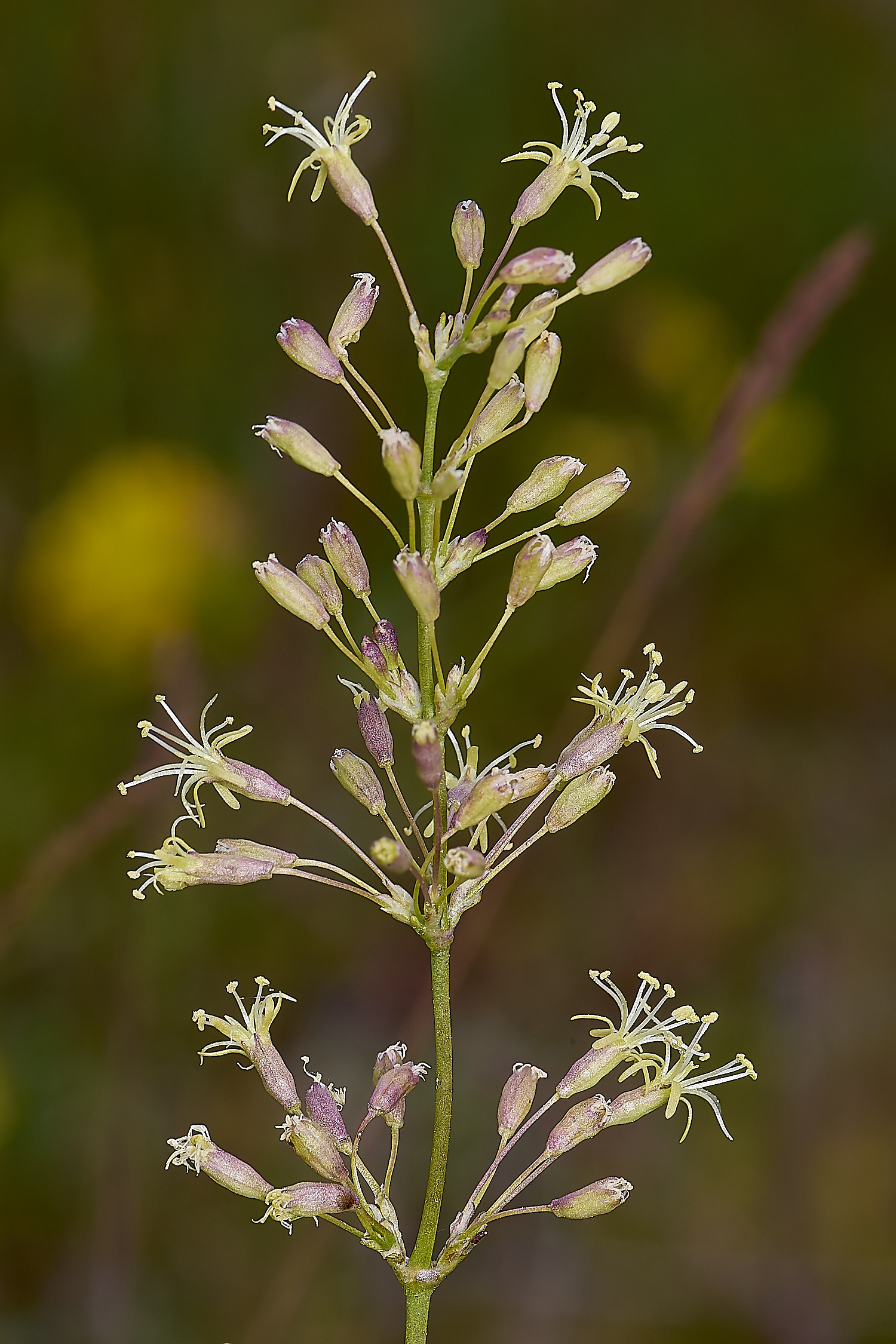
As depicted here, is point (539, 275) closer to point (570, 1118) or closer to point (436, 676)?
point (436, 676)

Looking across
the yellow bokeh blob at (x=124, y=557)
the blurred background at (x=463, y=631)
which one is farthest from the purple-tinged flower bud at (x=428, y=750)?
the yellow bokeh blob at (x=124, y=557)

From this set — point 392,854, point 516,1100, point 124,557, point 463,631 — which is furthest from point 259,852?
point 124,557

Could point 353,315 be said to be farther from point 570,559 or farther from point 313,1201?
point 313,1201

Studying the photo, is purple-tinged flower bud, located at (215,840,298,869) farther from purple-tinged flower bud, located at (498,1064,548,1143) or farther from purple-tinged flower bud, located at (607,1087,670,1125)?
purple-tinged flower bud, located at (607,1087,670,1125)

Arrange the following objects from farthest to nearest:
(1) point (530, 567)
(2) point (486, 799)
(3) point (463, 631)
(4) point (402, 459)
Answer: (3) point (463, 631)
(1) point (530, 567)
(2) point (486, 799)
(4) point (402, 459)

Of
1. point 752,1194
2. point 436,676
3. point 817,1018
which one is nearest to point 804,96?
point 817,1018

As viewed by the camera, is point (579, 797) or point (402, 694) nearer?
point (402, 694)

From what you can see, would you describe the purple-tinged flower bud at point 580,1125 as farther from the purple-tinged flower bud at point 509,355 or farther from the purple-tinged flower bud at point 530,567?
the purple-tinged flower bud at point 509,355

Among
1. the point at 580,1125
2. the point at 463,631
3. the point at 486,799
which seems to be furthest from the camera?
the point at 463,631
